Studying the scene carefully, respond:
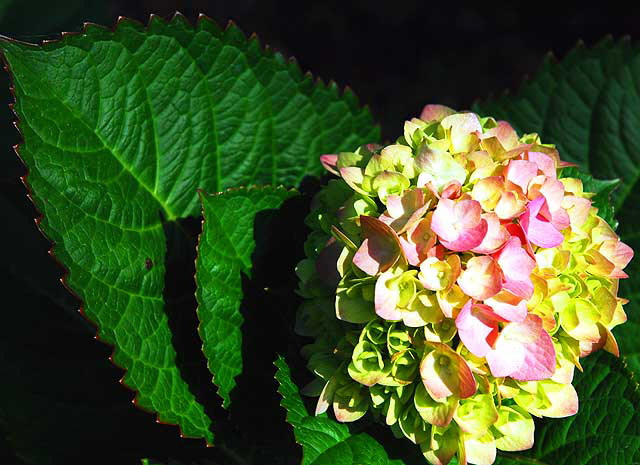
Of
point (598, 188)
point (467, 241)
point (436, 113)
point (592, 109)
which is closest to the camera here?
point (467, 241)

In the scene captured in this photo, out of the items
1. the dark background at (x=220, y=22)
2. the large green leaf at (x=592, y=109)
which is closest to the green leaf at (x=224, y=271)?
the dark background at (x=220, y=22)

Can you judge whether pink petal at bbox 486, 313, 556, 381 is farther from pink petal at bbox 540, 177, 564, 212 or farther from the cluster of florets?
pink petal at bbox 540, 177, 564, 212

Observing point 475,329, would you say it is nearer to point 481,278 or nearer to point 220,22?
point 481,278

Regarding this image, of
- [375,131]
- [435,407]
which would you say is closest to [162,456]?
[435,407]

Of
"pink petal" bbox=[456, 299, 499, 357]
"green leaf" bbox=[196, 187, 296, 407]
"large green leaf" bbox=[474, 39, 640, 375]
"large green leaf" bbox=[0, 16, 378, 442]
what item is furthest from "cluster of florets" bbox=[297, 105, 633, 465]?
"large green leaf" bbox=[474, 39, 640, 375]

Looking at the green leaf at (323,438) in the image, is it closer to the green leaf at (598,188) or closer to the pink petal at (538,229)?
the pink petal at (538,229)

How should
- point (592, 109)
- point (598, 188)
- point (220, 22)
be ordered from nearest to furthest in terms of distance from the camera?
point (598, 188) → point (592, 109) → point (220, 22)

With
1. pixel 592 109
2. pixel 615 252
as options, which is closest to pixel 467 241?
pixel 615 252
